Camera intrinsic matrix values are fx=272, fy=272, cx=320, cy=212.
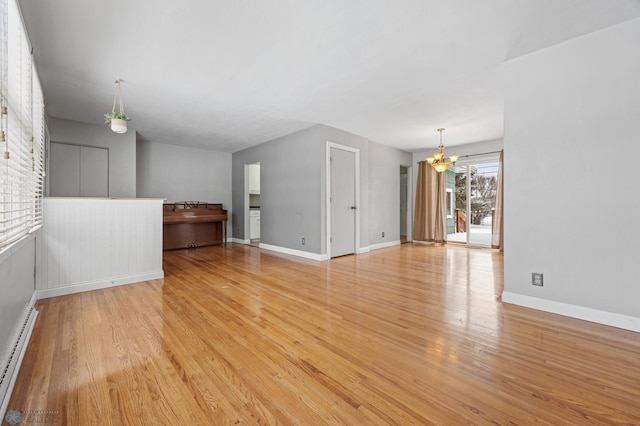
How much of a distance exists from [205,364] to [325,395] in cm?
75

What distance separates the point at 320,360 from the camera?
5.39 ft

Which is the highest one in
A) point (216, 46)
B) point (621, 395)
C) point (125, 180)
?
point (216, 46)

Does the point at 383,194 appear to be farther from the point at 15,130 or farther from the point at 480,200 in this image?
the point at 15,130

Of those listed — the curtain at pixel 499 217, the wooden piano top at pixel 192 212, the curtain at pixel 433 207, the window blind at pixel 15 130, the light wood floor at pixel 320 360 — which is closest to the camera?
the light wood floor at pixel 320 360

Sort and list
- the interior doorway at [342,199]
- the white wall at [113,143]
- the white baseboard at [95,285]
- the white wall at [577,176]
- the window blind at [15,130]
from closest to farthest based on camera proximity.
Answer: the window blind at [15,130]
the white wall at [577,176]
the white baseboard at [95,285]
the white wall at [113,143]
the interior doorway at [342,199]

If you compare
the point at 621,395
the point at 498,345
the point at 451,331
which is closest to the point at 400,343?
the point at 451,331

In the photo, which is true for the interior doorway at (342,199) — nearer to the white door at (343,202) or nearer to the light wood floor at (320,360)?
the white door at (343,202)

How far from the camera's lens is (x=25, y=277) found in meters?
2.18

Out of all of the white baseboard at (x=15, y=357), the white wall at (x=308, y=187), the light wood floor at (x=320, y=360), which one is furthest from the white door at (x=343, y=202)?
the white baseboard at (x=15, y=357)

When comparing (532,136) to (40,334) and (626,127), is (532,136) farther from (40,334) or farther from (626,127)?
(40,334)

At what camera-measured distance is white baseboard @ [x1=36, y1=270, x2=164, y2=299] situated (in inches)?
110

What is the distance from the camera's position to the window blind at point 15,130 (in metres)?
1.50

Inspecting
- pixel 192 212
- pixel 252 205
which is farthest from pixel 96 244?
pixel 252 205

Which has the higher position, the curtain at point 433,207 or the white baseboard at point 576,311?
the curtain at point 433,207
